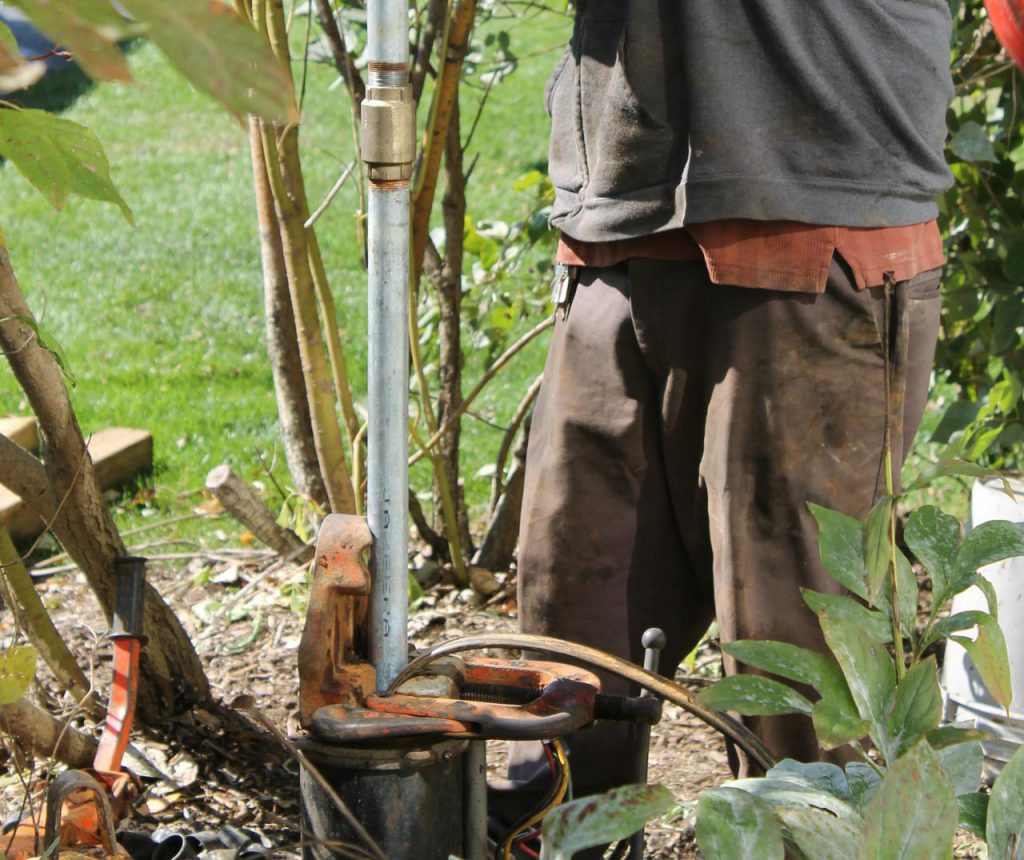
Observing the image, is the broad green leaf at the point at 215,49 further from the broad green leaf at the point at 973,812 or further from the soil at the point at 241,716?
the soil at the point at 241,716

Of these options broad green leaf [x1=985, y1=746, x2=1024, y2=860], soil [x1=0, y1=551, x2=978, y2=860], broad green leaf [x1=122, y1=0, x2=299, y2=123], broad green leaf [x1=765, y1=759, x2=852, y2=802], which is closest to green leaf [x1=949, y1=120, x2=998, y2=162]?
soil [x1=0, y1=551, x2=978, y2=860]

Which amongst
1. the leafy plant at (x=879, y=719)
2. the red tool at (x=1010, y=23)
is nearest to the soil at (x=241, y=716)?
the leafy plant at (x=879, y=719)

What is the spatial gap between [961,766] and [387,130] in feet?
2.63

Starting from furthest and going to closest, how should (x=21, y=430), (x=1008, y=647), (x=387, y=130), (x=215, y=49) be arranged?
(x=21, y=430) < (x=1008, y=647) < (x=387, y=130) < (x=215, y=49)

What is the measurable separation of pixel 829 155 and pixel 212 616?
219 centimetres

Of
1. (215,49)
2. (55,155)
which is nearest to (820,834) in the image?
(215,49)

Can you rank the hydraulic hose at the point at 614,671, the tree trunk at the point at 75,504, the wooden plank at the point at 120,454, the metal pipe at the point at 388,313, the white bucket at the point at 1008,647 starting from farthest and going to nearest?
the wooden plank at the point at 120,454
the white bucket at the point at 1008,647
the tree trunk at the point at 75,504
the hydraulic hose at the point at 614,671
the metal pipe at the point at 388,313

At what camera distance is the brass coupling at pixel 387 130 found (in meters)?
1.31

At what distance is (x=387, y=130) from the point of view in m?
1.32

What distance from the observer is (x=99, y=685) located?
2906 mm

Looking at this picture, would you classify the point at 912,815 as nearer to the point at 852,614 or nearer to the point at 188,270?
the point at 852,614

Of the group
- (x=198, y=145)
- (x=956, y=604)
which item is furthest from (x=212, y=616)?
(x=198, y=145)

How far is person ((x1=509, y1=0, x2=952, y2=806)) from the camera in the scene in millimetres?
1823

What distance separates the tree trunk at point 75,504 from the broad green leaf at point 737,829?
137 centimetres
